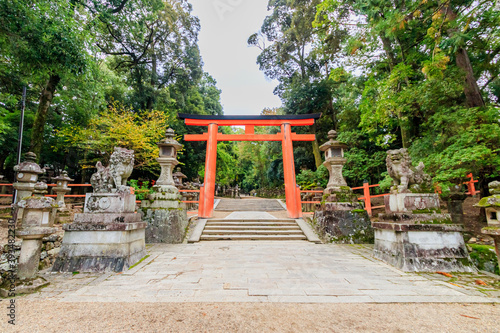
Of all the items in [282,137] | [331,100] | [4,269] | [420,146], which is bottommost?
[4,269]

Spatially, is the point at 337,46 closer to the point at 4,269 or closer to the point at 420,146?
the point at 420,146

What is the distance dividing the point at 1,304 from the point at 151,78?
590 inches

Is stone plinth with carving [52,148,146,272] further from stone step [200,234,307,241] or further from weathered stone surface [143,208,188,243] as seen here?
stone step [200,234,307,241]

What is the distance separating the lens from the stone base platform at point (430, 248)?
332 cm

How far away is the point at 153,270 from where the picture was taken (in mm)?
3336

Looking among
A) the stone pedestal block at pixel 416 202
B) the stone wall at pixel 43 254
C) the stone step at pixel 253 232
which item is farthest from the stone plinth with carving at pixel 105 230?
the stone pedestal block at pixel 416 202

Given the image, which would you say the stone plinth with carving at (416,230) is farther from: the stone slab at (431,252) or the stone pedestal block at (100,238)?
the stone pedestal block at (100,238)

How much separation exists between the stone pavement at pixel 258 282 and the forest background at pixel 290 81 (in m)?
2.97

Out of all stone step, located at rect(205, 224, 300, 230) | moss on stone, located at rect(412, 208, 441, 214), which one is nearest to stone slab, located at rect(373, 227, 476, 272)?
moss on stone, located at rect(412, 208, 441, 214)

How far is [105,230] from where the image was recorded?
3492mm

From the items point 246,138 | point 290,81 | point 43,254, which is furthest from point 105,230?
point 290,81

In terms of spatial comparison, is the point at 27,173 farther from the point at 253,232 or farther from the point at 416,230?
the point at 416,230

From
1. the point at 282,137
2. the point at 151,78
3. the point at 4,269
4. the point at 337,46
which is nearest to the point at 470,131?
the point at 282,137

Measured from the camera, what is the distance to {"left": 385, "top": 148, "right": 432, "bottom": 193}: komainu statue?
3770 millimetres
